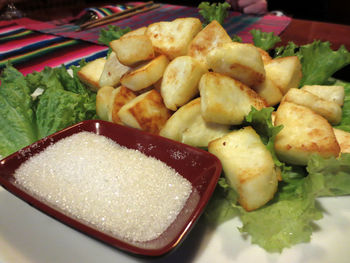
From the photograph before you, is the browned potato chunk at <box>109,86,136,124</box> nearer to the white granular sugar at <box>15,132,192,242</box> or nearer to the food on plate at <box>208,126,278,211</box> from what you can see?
the white granular sugar at <box>15,132,192,242</box>

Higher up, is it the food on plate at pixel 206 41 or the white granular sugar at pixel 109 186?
the food on plate at pixel 206 41

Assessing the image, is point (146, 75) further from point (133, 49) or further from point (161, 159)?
point (161, 159)

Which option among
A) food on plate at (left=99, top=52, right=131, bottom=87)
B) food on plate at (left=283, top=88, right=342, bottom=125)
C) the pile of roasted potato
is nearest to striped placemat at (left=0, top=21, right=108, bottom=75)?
food on plate at (left=99, top=52, right=131, bottom=87)

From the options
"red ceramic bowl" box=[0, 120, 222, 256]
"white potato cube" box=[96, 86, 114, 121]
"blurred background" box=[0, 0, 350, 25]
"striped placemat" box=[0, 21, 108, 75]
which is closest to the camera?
"red ceramic bowl" box=[0, 120, 222, 256]

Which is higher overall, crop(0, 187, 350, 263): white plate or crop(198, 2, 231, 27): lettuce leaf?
crop(198, 2, 231, 27): lettuce leaf

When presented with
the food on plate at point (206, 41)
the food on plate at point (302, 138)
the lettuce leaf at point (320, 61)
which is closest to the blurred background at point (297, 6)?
the food on plate at point (206, 41)

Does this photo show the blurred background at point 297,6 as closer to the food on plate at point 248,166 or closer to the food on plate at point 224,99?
the food on plate at point 224,99
